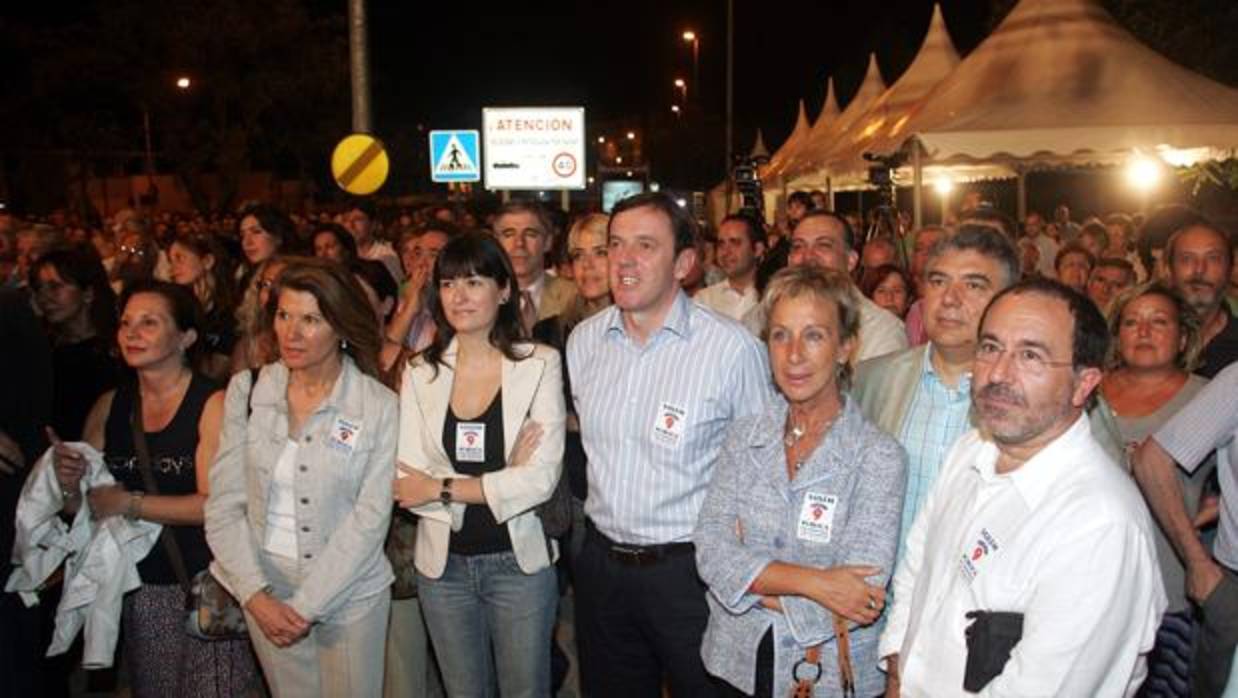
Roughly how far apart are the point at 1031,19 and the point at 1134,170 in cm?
257

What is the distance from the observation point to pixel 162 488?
4.02 meters

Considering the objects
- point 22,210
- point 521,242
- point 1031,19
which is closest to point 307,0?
point 22,210

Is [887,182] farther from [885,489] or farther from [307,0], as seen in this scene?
[307,0]

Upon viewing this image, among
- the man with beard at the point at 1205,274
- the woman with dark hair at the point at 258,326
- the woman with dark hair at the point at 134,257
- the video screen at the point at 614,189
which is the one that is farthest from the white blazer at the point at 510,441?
the video screen at the point at 614,189

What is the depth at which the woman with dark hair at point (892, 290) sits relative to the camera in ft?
22.9

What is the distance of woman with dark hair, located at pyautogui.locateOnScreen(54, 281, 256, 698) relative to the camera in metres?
3.96

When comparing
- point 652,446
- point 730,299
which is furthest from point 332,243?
point 652,446

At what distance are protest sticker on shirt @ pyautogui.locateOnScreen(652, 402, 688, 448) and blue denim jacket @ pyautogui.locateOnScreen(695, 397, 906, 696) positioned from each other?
1.05ft

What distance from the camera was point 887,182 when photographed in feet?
34.5

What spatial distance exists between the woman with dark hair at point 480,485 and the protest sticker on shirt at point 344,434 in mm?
192

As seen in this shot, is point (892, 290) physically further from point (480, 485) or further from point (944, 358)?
point (480, 485)

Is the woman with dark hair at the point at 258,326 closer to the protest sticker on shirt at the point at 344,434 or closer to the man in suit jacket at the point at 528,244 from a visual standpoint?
the protest sticker on shirt at the point at 344,434

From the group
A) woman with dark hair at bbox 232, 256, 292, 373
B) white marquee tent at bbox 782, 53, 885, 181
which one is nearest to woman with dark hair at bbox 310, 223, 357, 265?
woman with dark hair at bbox 232, 256, 292, 373

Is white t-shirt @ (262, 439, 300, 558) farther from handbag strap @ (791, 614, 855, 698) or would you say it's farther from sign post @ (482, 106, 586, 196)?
sign post @ (482, 106, 586, 196)
